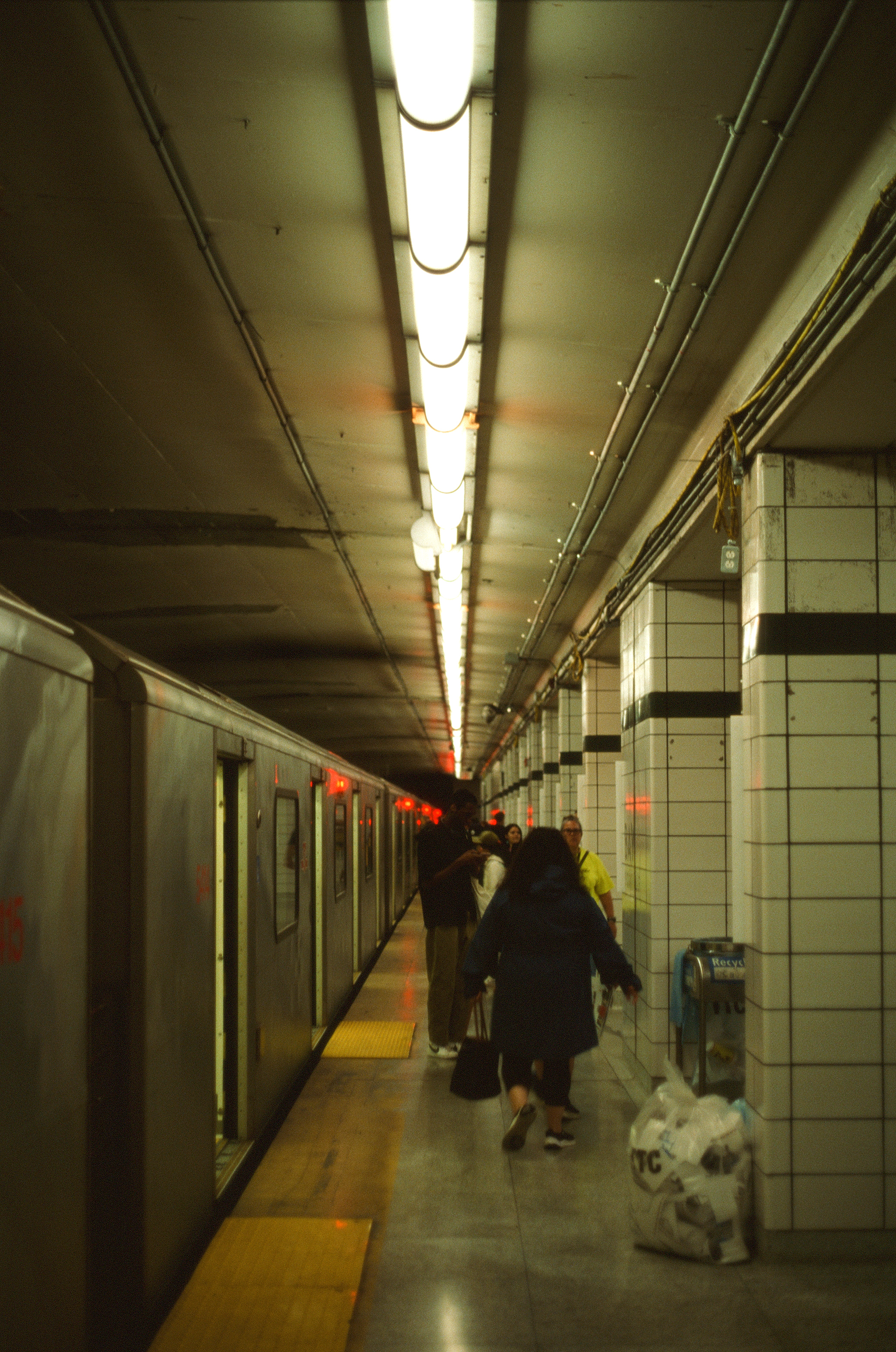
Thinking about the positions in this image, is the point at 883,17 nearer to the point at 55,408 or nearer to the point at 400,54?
the point at 400,54

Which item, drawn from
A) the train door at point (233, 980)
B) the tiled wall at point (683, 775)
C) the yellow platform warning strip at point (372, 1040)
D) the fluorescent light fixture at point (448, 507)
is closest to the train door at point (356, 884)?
the yellow platform warning strip at point (372, 1040)

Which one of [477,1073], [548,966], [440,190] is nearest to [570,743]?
[477,1073]

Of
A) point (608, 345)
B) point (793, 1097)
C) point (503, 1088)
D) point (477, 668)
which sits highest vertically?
point (608, 345)

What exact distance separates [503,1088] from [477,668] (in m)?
7.61

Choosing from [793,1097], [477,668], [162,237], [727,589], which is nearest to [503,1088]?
[793,1097]

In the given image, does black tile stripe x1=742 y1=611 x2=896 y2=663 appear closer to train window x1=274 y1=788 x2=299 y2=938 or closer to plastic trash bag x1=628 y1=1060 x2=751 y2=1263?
plastic trash bag x1=628 y1=1060 x2=751 y2=1263

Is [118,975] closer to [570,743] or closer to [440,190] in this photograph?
[440,190]

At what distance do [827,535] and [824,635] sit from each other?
0.40 metres

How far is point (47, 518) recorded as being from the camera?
6934 mm

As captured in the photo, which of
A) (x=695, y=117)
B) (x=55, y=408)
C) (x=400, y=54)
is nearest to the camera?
(x=400, y=54)

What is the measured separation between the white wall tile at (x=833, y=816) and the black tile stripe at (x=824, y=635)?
55cm

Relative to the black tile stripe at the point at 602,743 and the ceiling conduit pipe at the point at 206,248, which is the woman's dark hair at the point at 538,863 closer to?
the ceiling conduit pipe at the point at 206,248

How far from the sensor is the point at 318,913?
7512 millimetres

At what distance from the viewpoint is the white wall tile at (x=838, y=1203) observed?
154 inches
